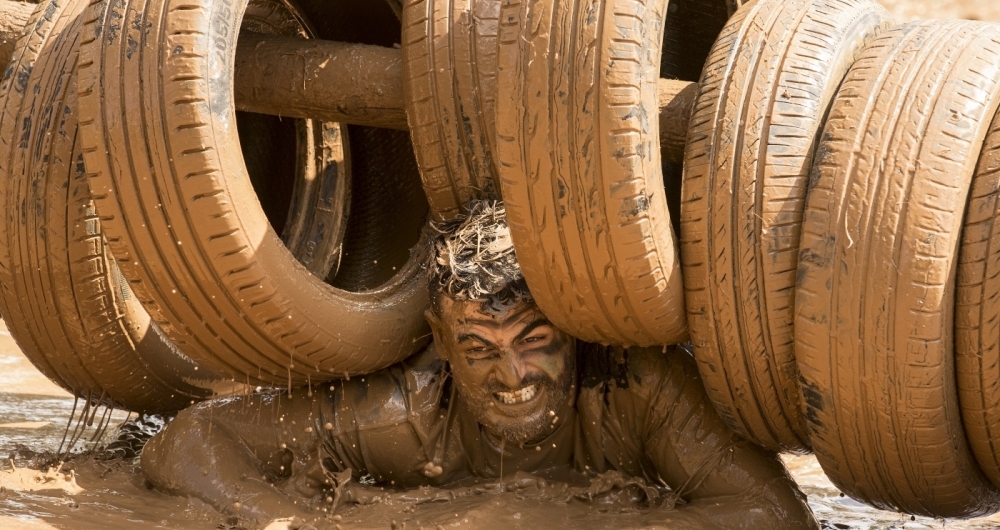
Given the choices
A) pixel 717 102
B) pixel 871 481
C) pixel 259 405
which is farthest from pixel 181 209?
pixel 871 481

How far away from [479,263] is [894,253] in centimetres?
117

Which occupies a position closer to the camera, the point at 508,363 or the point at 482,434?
the point at 508,363

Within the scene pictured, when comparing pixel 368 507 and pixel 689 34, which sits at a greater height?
pixel 689 34

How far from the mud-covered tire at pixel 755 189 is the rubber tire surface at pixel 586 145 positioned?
0.13 meters

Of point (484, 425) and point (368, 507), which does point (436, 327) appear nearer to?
point (484, 425)

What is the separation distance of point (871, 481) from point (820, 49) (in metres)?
1.16

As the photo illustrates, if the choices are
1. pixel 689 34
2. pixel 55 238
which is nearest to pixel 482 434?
pixel 55 238

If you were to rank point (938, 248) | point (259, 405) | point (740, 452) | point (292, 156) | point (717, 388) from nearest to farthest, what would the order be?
point (938, 248), point (717, 388), point (740, 452), point (259, 405), point (292, 156)

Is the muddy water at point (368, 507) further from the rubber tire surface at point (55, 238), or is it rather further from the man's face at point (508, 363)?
the rubber tire surface at point (55, 238)

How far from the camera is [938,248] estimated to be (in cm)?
284

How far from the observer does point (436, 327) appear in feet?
11.8

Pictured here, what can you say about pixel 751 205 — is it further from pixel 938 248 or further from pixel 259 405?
pixel 259 405

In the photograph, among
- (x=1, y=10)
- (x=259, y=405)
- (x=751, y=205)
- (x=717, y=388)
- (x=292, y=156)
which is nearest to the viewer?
(x=751, y=205)

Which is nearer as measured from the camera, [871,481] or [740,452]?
[871,481]
